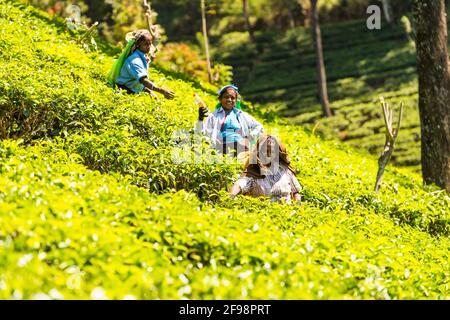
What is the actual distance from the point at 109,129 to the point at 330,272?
352cm

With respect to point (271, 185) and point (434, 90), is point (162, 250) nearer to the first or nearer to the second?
point (271, 185)

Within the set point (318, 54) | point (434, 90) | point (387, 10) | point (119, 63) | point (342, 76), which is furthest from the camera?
point (387, 10)

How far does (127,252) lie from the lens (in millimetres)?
4051

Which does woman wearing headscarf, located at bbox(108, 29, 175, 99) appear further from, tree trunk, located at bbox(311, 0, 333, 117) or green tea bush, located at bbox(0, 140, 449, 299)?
tree trunk, located at bbox(311, 0, 333, 117)

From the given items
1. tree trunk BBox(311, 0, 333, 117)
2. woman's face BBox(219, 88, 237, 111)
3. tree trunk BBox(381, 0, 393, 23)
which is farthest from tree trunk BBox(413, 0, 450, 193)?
tree trunk BBox(381, 0, 393, 23)

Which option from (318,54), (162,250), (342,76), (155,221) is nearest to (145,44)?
(155,221)

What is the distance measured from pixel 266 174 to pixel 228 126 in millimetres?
1220

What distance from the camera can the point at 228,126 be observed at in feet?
27.3

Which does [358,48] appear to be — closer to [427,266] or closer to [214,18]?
Result: [214,18]

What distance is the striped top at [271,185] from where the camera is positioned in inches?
283

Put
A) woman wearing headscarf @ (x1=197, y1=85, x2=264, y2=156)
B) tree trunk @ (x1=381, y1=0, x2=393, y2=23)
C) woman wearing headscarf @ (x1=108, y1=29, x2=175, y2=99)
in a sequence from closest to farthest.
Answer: woman wearing headscarf @ (x1=197, y1=85, x2=264, y2=156) → woman wearing headscarf @ (x1=108, y1=29, x2=175, y2=99) → tree trunk @ (x1=381, y1=0, x2=393, y2=23)

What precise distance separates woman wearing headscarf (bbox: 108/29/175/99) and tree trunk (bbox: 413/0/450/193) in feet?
16.1

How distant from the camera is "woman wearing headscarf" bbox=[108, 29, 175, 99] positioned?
9.05 metres

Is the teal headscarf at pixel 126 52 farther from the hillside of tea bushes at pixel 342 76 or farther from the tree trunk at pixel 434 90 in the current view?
the hillside of tea bushes at pixel 342 76
